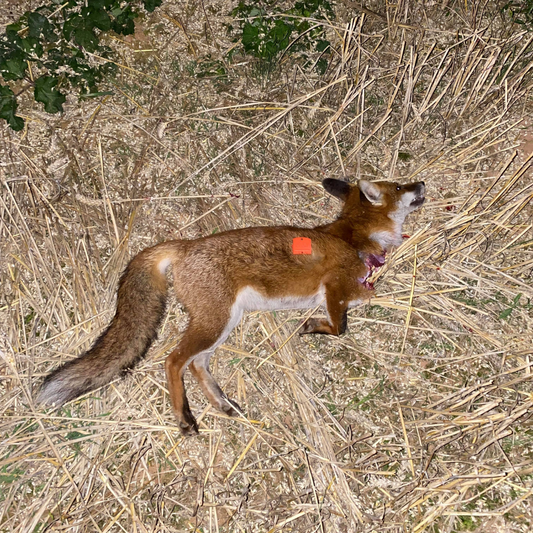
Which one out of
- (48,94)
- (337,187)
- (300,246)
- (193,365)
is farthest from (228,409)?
(48,94)

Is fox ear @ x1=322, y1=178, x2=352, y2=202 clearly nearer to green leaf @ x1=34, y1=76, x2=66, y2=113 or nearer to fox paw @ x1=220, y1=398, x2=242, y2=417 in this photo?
fox paw @ x1=220, y1=398, x2=242, y2=417

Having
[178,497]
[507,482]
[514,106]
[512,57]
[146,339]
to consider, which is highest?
[512,57]

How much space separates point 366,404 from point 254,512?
4.62ft

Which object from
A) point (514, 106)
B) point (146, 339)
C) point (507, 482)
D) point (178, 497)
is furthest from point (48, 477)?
point (514, 106)

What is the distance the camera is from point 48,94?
5012 mm

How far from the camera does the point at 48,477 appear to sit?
4.02m

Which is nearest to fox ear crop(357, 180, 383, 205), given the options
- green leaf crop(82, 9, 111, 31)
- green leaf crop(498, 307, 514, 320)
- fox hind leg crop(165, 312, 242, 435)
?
green leaf crop(498, 307, 514, 320)

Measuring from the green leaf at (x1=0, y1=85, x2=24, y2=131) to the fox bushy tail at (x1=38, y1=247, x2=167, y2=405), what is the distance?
228 cm

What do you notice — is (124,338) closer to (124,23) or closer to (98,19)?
(98,19)

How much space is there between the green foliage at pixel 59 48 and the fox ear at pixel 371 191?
Answer: 10.8 feet

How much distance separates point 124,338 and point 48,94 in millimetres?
3013

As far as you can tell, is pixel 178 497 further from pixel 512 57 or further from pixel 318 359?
pixel 512 57

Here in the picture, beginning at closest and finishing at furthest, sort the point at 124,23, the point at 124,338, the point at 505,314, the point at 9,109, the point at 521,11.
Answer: the point at 124,338
the point at 505,314
the point at 9,109
the point at 124,23
the point at 521,11

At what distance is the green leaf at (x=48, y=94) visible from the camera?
4.99 metres
